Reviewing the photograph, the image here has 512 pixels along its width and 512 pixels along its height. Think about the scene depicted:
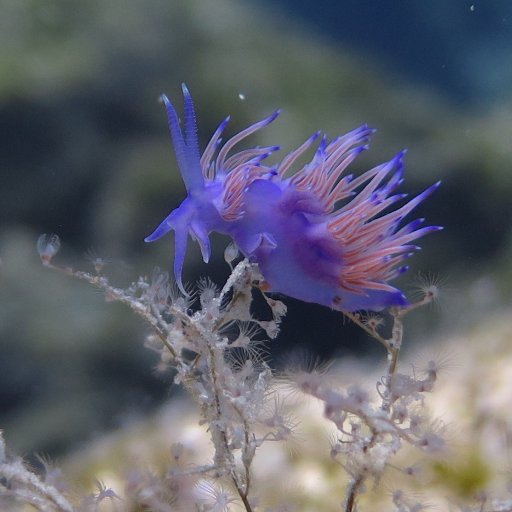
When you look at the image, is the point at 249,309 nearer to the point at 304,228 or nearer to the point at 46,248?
the point at 304,228

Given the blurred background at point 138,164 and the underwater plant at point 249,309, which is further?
the blurred background at point 138,164

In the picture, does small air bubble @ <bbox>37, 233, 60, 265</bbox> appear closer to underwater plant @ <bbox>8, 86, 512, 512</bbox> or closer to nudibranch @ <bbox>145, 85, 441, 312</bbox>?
underwater plant @ <bbox>8, 86, 512, 512</bbox>

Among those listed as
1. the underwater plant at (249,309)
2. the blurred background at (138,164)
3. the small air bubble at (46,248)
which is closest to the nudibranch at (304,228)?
the underwater plant at (249,309)

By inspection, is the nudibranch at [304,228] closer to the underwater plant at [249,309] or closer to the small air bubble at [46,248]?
the underwater plant at [249,309]

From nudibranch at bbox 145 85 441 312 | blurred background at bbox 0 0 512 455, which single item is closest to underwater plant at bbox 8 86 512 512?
nudibranch at bbox 145 85 441 312

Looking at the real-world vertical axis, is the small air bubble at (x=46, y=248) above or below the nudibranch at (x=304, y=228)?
below

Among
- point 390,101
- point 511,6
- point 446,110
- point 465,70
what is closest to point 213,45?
point 390,101

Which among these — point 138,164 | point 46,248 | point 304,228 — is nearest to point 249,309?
point 304,228
